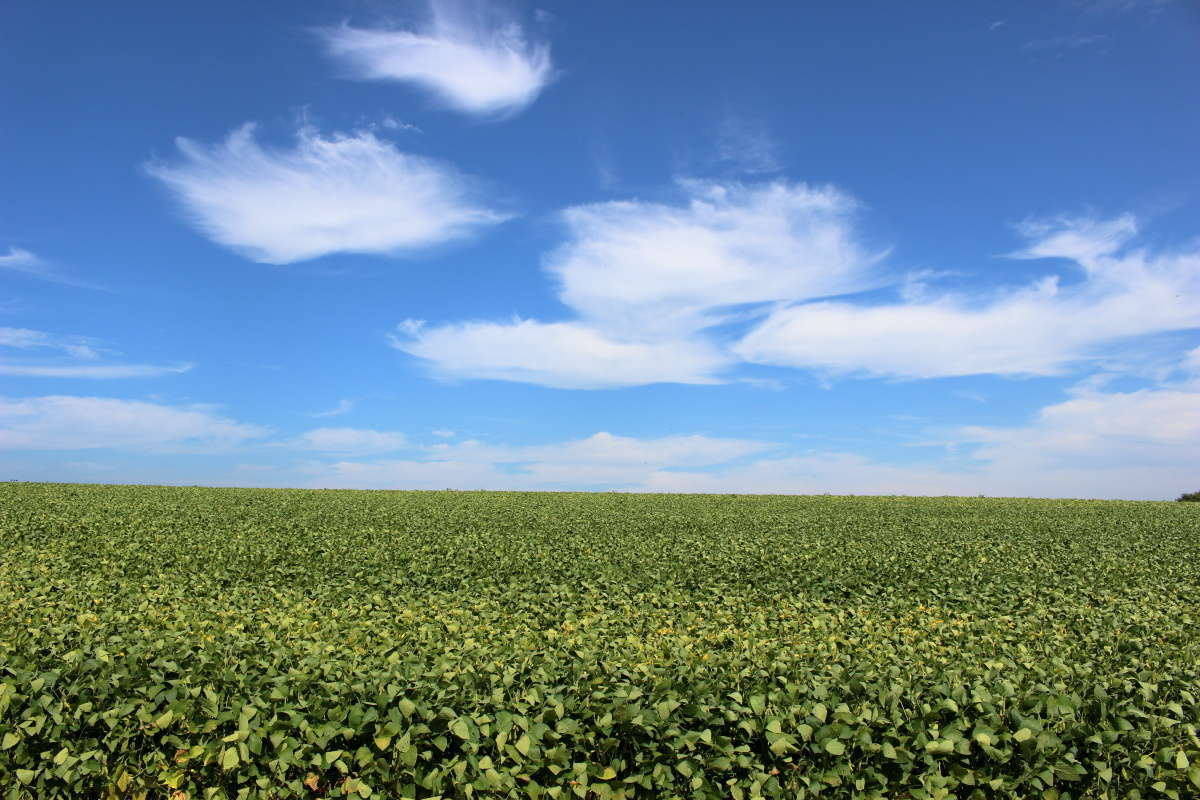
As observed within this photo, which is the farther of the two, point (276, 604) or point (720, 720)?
point (276, 604)

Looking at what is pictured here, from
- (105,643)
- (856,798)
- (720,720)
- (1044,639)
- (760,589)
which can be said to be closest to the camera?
(856,798)

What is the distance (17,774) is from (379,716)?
3261 mm

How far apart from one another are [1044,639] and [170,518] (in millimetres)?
27833

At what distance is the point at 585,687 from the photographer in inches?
272

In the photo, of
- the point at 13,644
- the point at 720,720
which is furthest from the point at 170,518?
the point at 720,720

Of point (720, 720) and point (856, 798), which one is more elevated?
point (720, 720)

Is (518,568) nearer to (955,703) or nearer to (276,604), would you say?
(276,604)

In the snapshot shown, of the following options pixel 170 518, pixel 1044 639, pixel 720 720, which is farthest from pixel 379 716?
pixel 170 518

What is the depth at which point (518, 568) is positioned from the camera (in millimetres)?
17359

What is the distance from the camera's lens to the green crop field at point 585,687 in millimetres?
6113

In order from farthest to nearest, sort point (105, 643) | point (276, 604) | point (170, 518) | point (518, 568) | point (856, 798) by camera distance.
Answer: point (170, 518), point (518, 568), point (276, 604), point (105, 643), point (856, 798)

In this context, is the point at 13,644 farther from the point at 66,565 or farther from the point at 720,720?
the point at 66,565

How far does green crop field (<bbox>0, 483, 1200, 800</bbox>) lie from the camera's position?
611 cm

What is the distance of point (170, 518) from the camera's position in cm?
2678
